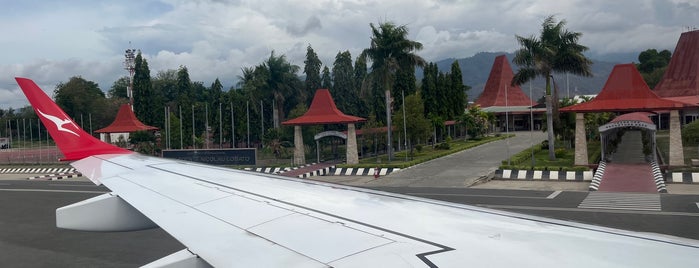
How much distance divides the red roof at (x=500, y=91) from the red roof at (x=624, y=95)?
6218 cm

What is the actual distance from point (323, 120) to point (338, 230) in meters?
26.5

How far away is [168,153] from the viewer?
1260 inches

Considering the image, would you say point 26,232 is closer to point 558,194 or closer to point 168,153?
point 558,194

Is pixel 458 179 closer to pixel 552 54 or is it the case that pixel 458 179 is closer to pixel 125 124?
pixel 552 54

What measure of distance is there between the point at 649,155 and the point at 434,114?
814 inches

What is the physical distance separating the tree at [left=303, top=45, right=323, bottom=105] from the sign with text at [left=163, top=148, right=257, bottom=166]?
91.7ft

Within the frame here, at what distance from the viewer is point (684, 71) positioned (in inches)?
2338

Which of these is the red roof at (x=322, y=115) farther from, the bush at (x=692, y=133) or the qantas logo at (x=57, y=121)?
the qantas logo at (x=57, y=121)

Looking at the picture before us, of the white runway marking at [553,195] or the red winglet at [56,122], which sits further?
the white runway marking at [553,195]

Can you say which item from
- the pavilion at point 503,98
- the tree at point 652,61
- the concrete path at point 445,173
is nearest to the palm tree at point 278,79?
the concrete path at point 445,173

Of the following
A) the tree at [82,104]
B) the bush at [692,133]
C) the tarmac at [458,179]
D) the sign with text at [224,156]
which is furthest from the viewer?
the tree at [82,104]

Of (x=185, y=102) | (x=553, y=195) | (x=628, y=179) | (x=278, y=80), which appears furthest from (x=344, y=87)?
(x=553, y=195)

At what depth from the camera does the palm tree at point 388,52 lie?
1260 inches

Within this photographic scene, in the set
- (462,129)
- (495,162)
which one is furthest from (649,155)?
(462,129)
